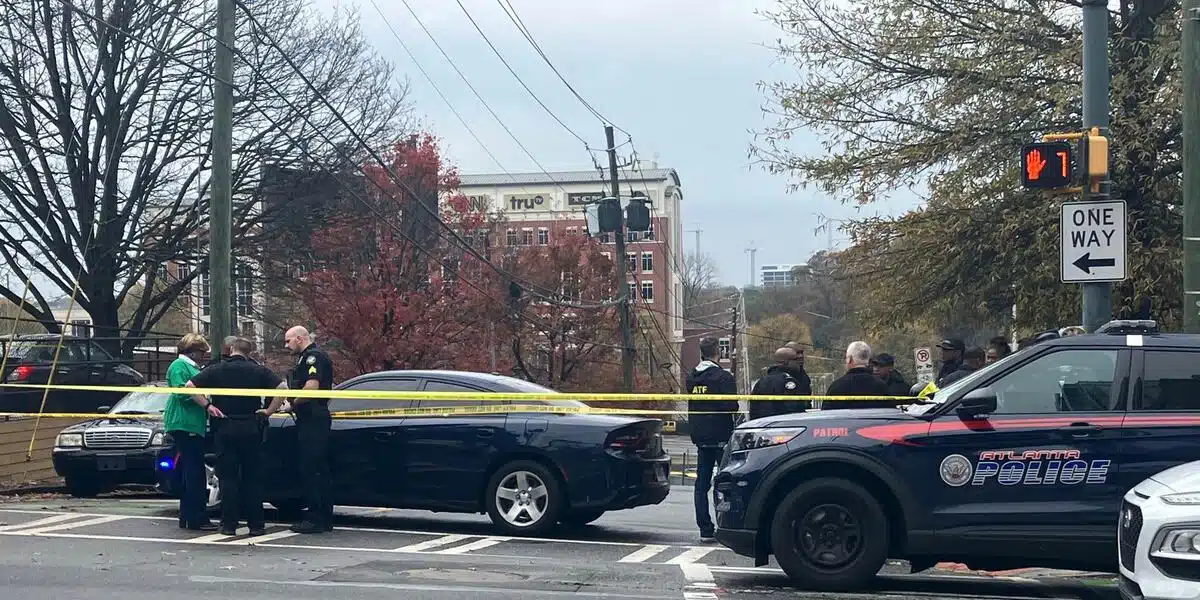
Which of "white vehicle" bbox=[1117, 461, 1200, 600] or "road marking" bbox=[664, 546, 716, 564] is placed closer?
"white vehicle" bbox=[1117, 461, 1200, 600]

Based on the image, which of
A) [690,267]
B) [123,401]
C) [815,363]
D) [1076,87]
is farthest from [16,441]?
[690,267]

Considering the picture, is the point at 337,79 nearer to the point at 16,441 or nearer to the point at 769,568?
the point at 16,441

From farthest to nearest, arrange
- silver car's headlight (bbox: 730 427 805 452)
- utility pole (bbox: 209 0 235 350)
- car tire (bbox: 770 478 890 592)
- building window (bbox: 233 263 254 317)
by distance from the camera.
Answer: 1. building window (bbox: 233 263 254 317)
2. utility pole (bbox: 209 0 235 350)
3. silver car's headlight (bbox: 730 427 805 452)
4. car tire (bbox: 770 478 890 592)

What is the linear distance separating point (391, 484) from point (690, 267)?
293ft

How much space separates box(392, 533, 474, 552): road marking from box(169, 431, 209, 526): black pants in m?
2.14

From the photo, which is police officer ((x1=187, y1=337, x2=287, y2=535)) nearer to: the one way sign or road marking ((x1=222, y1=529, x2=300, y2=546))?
road marking ((x1=222, y1=529, x2=300, y2=546))

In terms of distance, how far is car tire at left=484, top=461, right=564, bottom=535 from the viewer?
1124 cm

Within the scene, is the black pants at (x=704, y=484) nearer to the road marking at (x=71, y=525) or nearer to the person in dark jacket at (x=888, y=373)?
the person in dark jacket at (x=888, y=373)

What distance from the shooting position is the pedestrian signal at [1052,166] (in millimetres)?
11258

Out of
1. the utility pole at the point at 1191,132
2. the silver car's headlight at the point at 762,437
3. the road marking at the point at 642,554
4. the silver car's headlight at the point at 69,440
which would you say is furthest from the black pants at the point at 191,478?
the utility pole at the point at 1191,132

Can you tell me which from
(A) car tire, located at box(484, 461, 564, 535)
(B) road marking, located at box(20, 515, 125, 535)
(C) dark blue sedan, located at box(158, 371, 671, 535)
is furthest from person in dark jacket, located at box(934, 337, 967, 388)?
(B) road marking, located at box(20, 515, 125, 535)

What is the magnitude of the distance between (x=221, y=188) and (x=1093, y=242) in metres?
11.3

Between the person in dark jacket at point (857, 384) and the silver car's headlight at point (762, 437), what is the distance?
1553mm

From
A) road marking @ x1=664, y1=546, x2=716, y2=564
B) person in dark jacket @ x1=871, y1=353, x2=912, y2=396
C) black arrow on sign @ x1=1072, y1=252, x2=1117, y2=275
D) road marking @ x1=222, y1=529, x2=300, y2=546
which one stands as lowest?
road marking @ x1=664, y1=546, x2=716, y2=564
